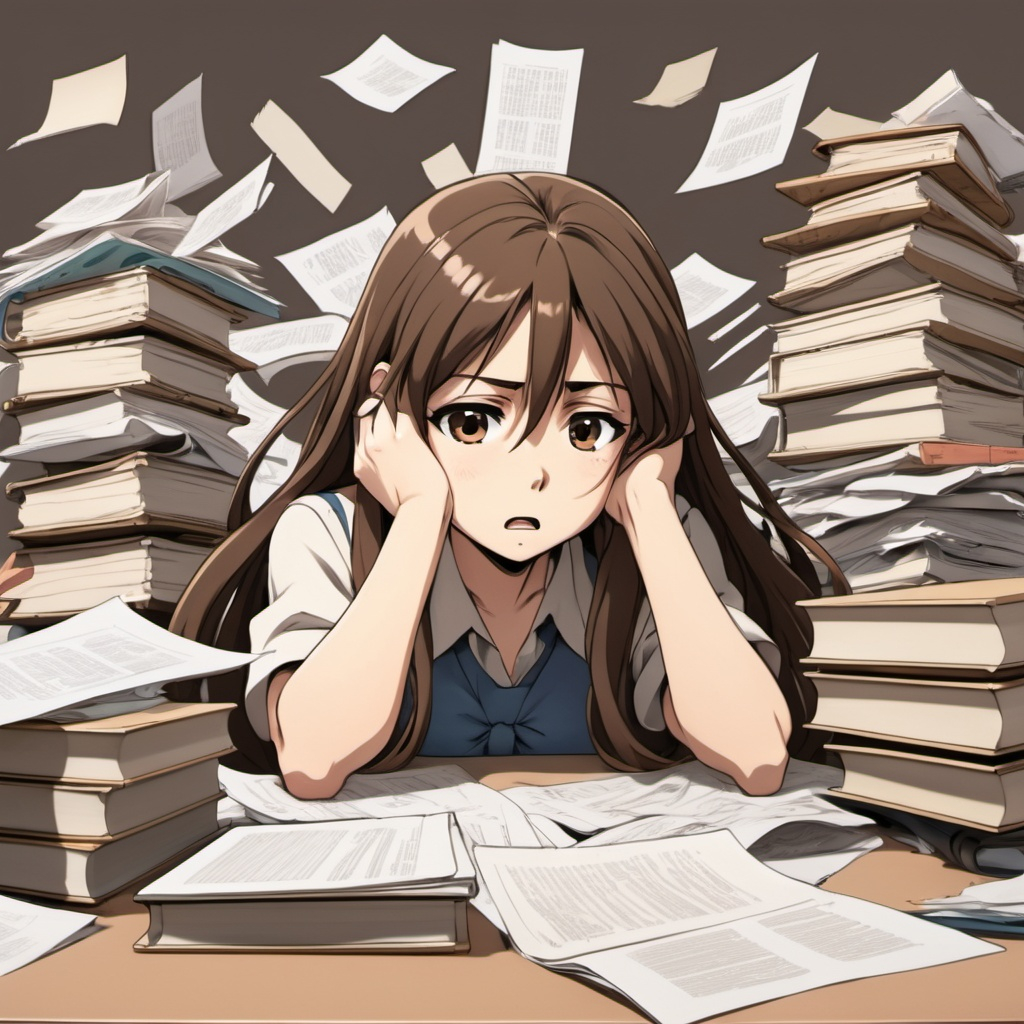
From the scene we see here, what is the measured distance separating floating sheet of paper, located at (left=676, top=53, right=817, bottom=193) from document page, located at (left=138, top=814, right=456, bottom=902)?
1303mm

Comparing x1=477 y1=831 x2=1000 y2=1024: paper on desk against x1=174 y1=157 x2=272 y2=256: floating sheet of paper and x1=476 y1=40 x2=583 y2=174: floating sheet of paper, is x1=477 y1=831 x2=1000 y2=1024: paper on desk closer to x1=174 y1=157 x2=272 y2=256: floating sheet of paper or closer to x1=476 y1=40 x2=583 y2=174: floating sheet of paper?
x1=174 y1=157 x2=272 y2=256: floating sheet of paper

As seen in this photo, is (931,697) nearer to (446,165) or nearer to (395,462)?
(395,462)

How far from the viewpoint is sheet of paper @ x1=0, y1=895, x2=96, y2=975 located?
53cm

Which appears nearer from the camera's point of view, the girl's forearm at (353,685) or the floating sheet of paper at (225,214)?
the girl's forearm at (353,685)

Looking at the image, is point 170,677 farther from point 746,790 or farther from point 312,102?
point 312,102

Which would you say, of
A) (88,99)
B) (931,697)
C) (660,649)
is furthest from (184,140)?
(931,697)

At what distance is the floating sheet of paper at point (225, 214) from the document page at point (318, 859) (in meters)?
0.84

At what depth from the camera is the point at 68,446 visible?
1176mm

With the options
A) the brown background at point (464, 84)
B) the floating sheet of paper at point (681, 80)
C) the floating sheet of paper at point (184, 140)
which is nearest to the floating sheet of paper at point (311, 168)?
the brown background at point (464, 84)

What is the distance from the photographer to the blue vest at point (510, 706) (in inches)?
43.3

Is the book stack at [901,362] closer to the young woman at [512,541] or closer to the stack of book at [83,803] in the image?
the young woman at [512,541]

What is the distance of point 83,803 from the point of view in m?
0.64

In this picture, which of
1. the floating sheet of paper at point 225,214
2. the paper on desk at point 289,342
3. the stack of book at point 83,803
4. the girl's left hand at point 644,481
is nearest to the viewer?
the stack of book at point 83,803

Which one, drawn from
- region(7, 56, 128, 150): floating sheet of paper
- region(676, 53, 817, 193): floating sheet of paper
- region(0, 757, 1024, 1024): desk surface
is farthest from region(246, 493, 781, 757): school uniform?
region(7, 56, 128, 150): floating sheet of paper
